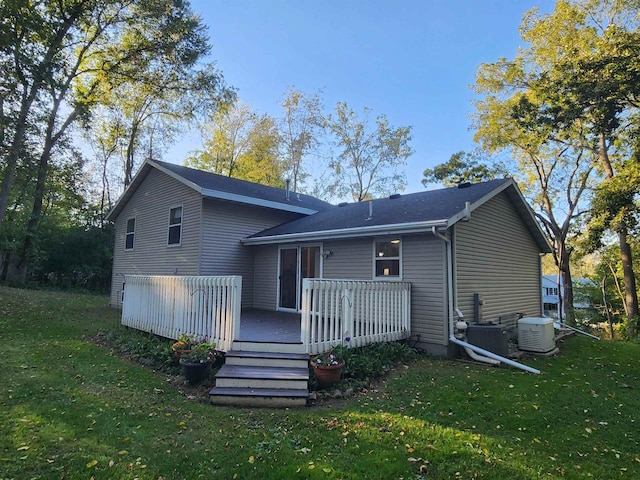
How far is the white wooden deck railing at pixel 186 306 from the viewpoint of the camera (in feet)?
19.3

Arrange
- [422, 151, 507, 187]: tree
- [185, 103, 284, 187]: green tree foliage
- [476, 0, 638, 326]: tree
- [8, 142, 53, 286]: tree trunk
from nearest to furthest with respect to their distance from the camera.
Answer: [476, 0, 638, 326]: tree → [8, 142, 53, 286]: tree trunk → [422, 151, 507, 187]: tree → [185, 103, 284, 187]: green tree foliage

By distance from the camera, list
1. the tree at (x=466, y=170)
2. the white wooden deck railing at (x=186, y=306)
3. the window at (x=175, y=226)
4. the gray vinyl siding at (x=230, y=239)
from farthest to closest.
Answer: the tree at (x=466, y=170), the window at (x=175, y=226), the gray vinyl siding at (x=230, y=239), the white wooden deck railing at (x=186, y=306)

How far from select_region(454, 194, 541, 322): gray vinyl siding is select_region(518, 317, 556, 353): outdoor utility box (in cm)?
84

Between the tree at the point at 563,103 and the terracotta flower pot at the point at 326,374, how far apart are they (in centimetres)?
1023

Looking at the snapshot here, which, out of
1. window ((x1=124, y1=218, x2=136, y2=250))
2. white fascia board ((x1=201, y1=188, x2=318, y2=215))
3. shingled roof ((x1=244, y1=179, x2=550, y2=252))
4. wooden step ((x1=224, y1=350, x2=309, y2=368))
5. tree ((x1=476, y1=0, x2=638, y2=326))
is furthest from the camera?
window ((x1=124, y1=218, x2=136, y2=250))

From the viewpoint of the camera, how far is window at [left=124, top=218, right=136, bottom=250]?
1416 cm

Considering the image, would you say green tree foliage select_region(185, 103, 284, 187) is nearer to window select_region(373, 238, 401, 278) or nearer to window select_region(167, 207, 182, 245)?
window select_region(167, 207, 182, 245)

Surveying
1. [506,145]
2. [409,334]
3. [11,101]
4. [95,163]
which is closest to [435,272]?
[409,334]

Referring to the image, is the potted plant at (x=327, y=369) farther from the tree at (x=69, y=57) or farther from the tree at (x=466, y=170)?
the tree at (x=466, y=170)

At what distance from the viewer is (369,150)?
27609 mm

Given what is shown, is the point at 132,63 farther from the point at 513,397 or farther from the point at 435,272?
the point at 513,397

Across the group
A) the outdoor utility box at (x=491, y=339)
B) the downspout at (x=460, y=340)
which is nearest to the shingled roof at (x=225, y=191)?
the downspout at (x=460, y=340)

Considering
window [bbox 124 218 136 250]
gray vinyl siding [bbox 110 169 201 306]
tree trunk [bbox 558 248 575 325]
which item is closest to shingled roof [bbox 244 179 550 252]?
gray vinyl siding [bbox 110 169 201 306]

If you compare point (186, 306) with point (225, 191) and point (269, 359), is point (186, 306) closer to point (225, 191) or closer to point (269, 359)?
point (269, 359)
